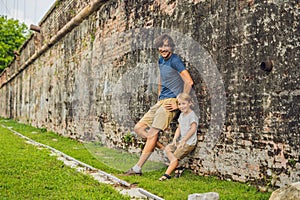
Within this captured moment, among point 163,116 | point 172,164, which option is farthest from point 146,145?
point 172,164

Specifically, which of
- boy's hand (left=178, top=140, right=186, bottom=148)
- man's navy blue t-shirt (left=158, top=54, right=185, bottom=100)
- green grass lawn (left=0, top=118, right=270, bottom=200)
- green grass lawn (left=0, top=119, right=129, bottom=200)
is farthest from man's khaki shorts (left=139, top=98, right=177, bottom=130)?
green grass lawn (left=0, top=119, right=129, bottom=200)

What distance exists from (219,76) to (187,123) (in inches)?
32.3

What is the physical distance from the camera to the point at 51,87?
13992mm

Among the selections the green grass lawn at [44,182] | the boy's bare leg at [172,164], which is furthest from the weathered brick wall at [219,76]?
the green grass lawn at [44,182]

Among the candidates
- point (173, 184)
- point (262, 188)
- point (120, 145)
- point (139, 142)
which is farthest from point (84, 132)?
point (262, 188)

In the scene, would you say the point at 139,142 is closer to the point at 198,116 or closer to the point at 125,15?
the point at 198,116

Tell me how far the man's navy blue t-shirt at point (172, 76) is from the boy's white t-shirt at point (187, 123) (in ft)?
1.32

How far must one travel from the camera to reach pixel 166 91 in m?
5.62

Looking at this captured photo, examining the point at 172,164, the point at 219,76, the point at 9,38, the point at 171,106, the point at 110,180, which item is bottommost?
the point at 110,180

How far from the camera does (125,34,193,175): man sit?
17.6 ft

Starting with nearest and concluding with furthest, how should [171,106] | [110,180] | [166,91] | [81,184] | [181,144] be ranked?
[81,184] < [110,180] < [181,144] < [171,106] < [166,91]

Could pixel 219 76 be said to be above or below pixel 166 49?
below

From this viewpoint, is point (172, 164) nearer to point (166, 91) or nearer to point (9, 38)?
point (166, 91)

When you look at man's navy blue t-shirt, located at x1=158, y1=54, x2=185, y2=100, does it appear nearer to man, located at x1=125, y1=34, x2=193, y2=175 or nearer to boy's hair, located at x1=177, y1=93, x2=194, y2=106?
man, located at x1=125, y1=34, x2=193, y2=175
